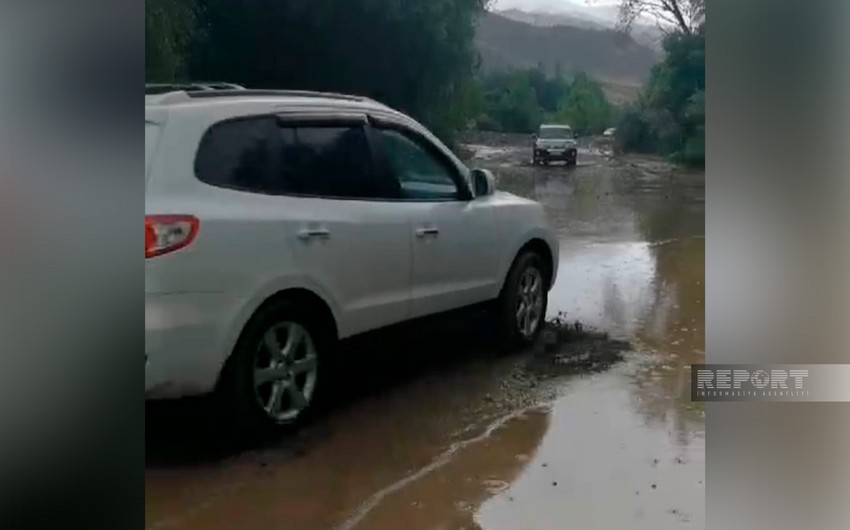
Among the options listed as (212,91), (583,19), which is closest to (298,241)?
(212,91)

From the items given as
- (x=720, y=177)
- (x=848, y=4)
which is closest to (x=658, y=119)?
(x=720, y=177)

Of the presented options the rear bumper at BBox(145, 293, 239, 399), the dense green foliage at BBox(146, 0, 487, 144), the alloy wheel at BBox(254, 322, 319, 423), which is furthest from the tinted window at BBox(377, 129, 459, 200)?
the rear bumper at BBox(145, 293, 239, 399)

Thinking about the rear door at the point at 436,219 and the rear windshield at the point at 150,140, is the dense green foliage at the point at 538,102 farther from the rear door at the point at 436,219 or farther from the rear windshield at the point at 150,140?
the rear windshield at the point at 150,140

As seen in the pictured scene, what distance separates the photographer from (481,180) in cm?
324

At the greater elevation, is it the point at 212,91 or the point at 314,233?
the point at 212,91

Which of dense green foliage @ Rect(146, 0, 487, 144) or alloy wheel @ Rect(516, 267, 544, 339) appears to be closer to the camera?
dense green foliage @ Rect(146, 0, 487, 144)

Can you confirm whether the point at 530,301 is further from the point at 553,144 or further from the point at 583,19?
the point at 583,19

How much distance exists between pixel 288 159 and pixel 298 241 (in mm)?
283

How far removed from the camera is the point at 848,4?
3.11 meters

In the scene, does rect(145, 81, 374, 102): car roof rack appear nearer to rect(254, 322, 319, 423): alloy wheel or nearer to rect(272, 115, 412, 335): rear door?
rect(272, 115, 412, 335): rear door

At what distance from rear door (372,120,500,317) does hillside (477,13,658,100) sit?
39 centimetres

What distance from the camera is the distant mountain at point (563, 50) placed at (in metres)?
3.14

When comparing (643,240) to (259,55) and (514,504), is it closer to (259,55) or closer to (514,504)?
(514,504)

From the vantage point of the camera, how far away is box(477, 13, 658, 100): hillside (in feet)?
10.3
